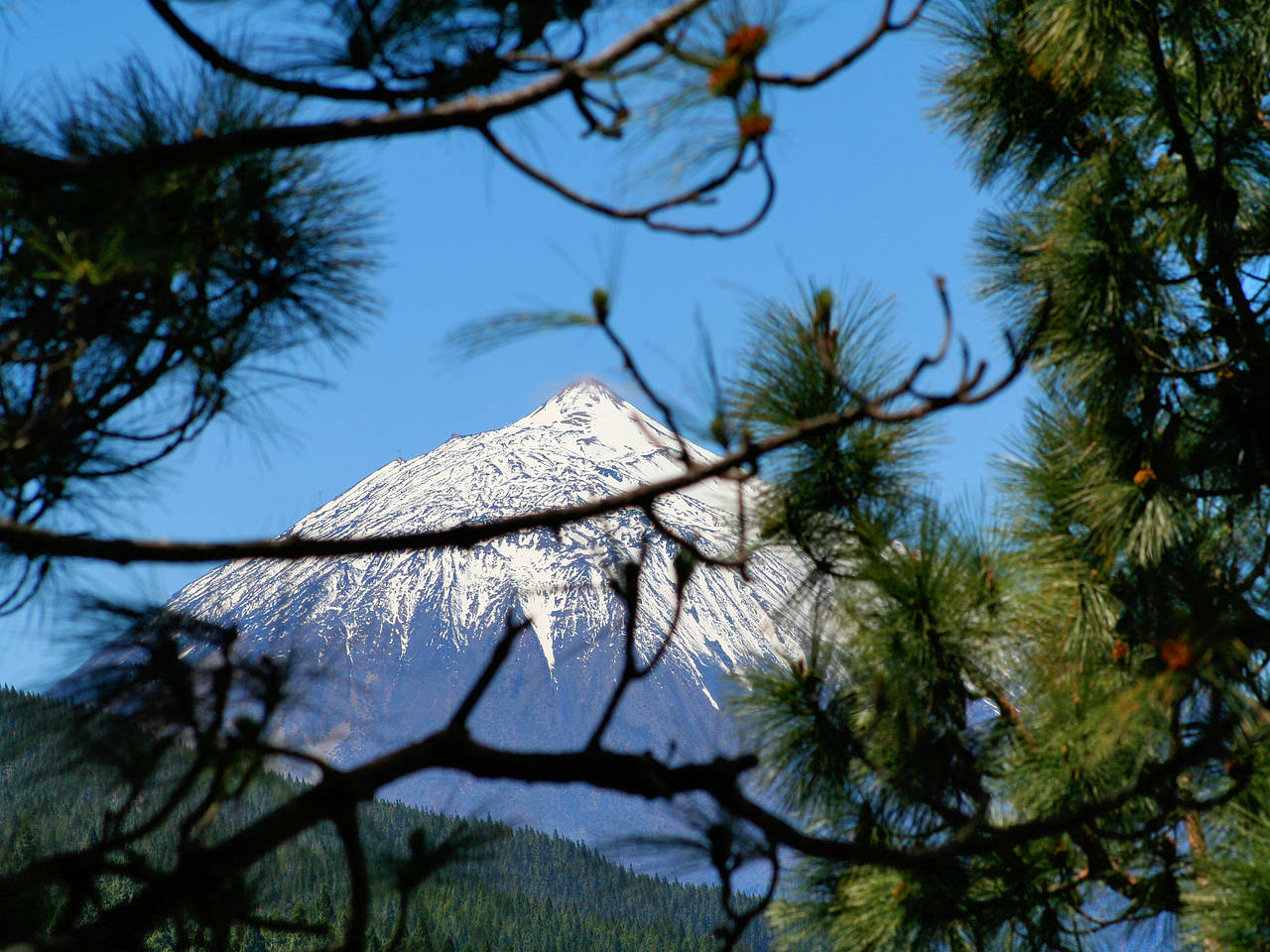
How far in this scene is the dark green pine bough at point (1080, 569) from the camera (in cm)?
203

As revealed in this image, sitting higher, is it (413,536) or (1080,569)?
(1080,569)

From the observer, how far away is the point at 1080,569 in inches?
92.7

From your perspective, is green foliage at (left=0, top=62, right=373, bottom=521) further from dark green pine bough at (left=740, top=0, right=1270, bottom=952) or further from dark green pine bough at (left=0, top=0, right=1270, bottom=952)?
dark green pine bough at (left=740, top=0, right=1270, bottom=952)

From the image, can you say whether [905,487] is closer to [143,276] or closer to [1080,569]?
[1080,569]

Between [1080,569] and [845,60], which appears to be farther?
[1080,569]

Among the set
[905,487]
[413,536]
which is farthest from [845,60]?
[905,487]

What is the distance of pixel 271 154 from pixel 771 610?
1.19 m

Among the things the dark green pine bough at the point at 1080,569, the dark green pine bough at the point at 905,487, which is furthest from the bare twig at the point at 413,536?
the dark green pine bough at the point at 1080,569

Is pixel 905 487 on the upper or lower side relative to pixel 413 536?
upper

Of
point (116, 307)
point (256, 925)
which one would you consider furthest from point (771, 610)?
point (116, 307)

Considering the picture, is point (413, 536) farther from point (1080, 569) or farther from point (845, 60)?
point (1080, 569)

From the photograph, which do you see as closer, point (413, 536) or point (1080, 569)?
point (413, 536)

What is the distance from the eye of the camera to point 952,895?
2076 millimetres

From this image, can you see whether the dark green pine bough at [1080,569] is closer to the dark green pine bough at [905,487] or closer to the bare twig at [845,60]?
the dark green pine bough at [905,487]
